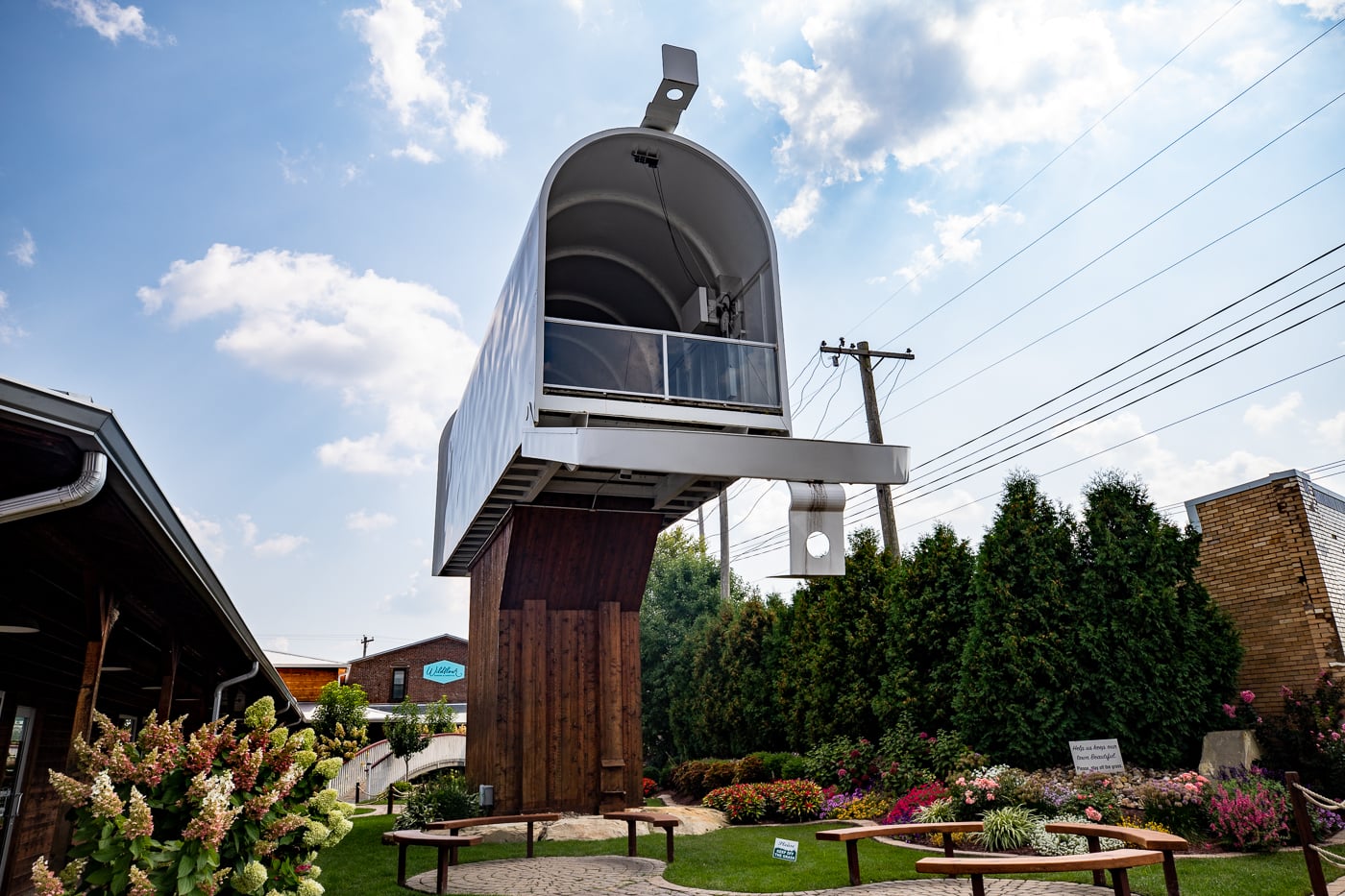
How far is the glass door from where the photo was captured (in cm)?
806

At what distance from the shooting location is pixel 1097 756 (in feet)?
32.8

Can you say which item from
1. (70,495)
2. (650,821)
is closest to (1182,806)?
(650,821)

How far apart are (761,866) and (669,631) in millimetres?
16631

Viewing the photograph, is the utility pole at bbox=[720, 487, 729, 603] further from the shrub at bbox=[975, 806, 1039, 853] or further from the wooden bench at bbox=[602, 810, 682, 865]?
the shrub at bbox=[975, 806, 1039, 853]

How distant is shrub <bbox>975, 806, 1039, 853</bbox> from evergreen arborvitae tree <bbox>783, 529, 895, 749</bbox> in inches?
196

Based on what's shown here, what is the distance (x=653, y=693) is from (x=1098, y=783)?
15299 mm

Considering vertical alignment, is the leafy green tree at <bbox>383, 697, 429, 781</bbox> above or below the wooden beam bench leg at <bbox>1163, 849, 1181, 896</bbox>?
above

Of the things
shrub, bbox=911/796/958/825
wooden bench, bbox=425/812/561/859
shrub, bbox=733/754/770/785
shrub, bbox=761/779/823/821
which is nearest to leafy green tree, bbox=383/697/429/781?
shrub, bbox=733/754/770/785

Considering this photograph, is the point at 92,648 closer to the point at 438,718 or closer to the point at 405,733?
the point at 405,733

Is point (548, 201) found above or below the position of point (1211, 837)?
above

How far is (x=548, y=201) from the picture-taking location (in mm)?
10688

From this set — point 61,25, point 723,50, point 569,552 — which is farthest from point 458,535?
point 61,25

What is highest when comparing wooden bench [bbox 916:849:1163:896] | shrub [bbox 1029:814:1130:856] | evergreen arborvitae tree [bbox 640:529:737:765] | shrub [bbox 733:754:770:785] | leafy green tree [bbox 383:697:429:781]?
evergreen arborvitae tree [bbox 640:529:737:765]

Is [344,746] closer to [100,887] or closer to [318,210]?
[100,887]
